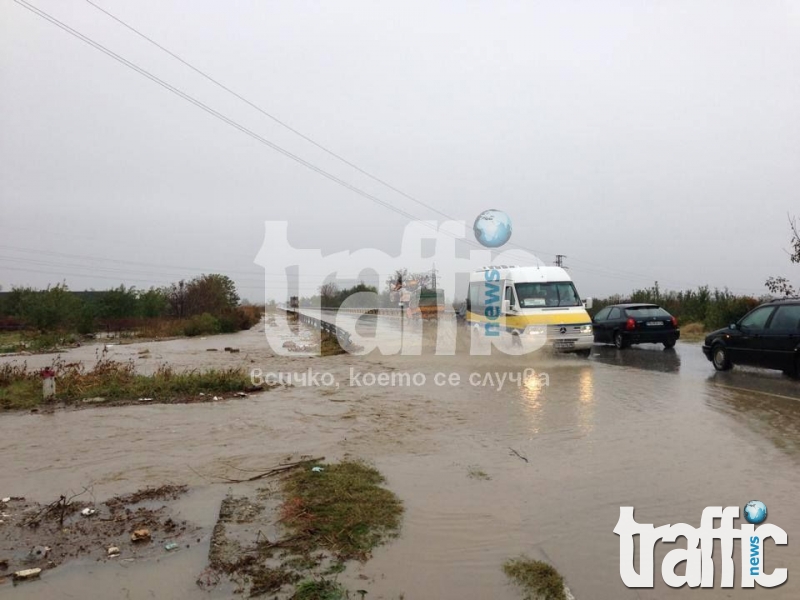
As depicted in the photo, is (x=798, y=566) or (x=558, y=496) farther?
(x=558, y=496)

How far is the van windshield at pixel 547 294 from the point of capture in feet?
55.7

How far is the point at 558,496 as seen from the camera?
215 inches

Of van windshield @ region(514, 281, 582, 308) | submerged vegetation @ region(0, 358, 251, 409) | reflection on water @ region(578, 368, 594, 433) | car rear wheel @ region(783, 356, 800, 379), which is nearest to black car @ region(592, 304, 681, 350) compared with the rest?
van windshield @ region(514, 281, 582, 308)

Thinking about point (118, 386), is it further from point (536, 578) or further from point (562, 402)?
point (536, 578)

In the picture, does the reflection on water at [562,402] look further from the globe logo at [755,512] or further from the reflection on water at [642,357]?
the globe logo at [755,512]

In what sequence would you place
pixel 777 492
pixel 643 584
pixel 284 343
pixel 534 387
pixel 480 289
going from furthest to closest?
pixel 284 343, pixel 480 289, pixel 534 387, pixel 777 492, pixel 643 584

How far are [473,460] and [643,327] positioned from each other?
13.6m

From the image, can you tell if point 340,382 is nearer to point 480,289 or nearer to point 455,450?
point 455,450

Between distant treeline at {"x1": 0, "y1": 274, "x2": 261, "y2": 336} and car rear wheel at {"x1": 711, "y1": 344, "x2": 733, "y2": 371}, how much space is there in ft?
98.1

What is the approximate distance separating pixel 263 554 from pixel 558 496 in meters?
2.78

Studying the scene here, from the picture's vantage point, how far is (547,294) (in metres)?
17.1

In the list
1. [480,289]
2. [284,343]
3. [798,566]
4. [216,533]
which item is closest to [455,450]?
[216,533]

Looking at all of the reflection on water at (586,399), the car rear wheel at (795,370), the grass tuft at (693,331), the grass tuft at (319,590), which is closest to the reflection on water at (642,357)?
the reflection on water at (586,399)
